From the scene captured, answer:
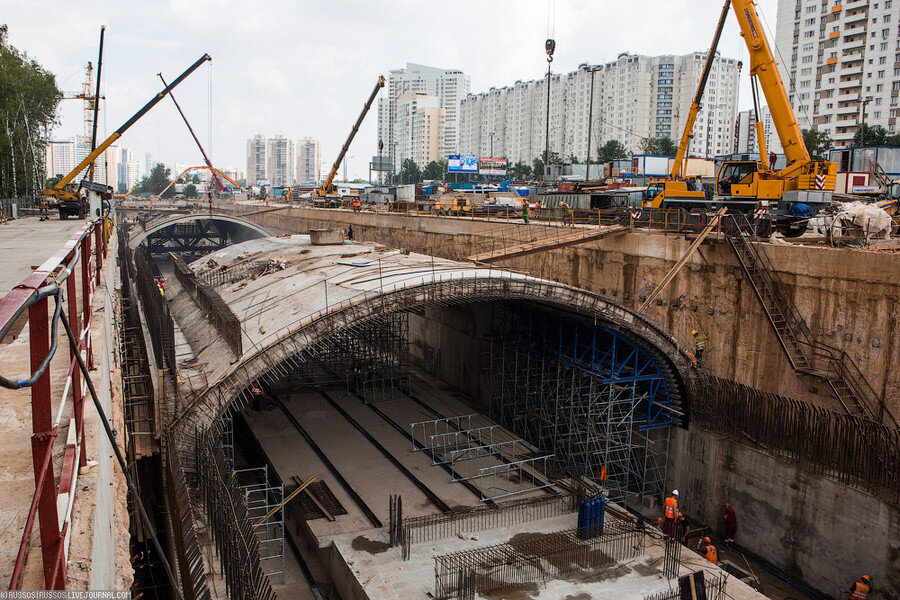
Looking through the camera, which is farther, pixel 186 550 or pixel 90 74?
pixel 90 74

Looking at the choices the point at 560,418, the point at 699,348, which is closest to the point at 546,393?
the point at 560,418

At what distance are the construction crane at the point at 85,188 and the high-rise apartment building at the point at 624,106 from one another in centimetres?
6641

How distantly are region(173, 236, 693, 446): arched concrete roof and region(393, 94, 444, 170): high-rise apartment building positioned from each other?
142 metres

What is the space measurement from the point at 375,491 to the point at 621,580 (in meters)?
6.53

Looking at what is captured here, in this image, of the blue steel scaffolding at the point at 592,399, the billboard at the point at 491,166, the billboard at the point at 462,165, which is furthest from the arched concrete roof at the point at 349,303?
the billboard at the point at 491,166

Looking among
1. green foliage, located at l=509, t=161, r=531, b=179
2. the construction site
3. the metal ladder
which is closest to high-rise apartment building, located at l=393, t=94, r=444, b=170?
green foliage, located at l=509, t=161, r=531, b=179

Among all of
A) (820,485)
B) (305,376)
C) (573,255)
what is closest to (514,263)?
(573,255)

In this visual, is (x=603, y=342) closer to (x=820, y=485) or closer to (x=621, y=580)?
(x=820, y=485)

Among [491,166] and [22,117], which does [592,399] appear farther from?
[491,166]

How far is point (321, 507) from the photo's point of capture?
1582 centimetres

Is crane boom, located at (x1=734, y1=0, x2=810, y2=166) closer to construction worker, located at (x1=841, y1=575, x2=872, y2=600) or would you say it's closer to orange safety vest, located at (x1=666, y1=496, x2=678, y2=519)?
orange safety vest, located at (x1=666, y1=496, x2=678, y2=519)

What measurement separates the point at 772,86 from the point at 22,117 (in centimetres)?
4644

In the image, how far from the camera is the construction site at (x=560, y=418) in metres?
12.7

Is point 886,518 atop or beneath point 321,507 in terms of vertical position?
atop
